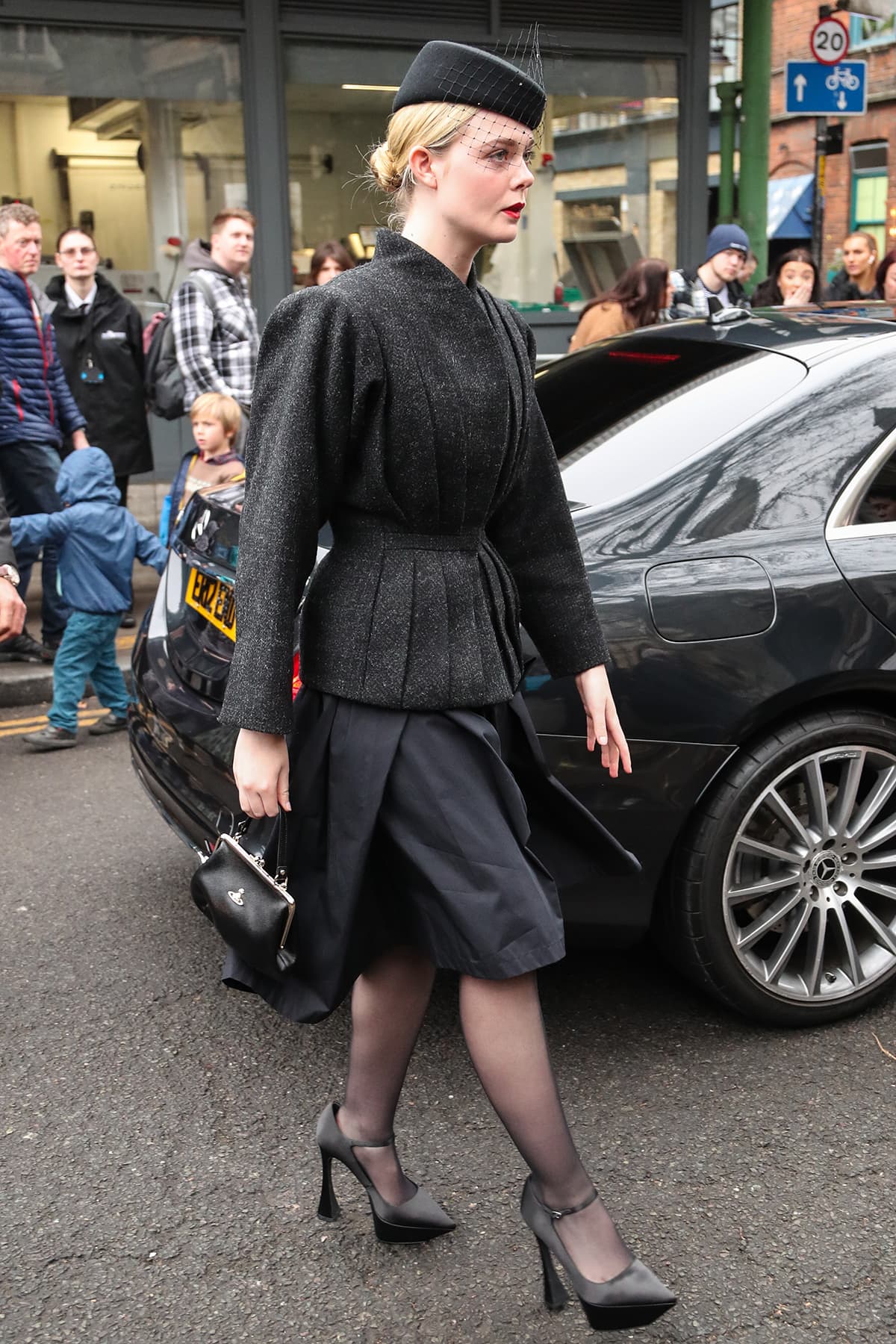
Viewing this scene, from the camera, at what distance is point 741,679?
3.05 metres

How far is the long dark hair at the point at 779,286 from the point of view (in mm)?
8594

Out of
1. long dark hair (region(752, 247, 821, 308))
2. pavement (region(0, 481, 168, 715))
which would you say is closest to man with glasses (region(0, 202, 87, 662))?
pavement (region(0, 481, 168, 715))

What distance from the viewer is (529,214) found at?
1106cm

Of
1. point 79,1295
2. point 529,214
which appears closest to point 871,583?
point 79,1295

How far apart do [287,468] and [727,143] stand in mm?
10484

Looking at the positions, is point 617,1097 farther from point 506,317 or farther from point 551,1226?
point 506,317

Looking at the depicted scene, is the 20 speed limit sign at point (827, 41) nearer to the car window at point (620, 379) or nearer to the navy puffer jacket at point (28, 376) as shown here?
the navy puffer jacket at point (28, 376)

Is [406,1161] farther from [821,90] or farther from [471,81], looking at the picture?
[821,90]

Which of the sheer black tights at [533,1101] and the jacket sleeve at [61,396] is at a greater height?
the jacket sleeve at [61,396]

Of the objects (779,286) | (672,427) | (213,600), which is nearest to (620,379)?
(672,427)

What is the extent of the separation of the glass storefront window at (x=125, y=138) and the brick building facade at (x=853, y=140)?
15.6 m

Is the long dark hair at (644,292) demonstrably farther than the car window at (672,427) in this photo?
Yes

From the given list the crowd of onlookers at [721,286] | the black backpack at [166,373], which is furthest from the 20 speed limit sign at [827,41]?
the black backpack at [166,373]

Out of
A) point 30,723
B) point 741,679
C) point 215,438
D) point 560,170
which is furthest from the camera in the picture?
point 560,170
